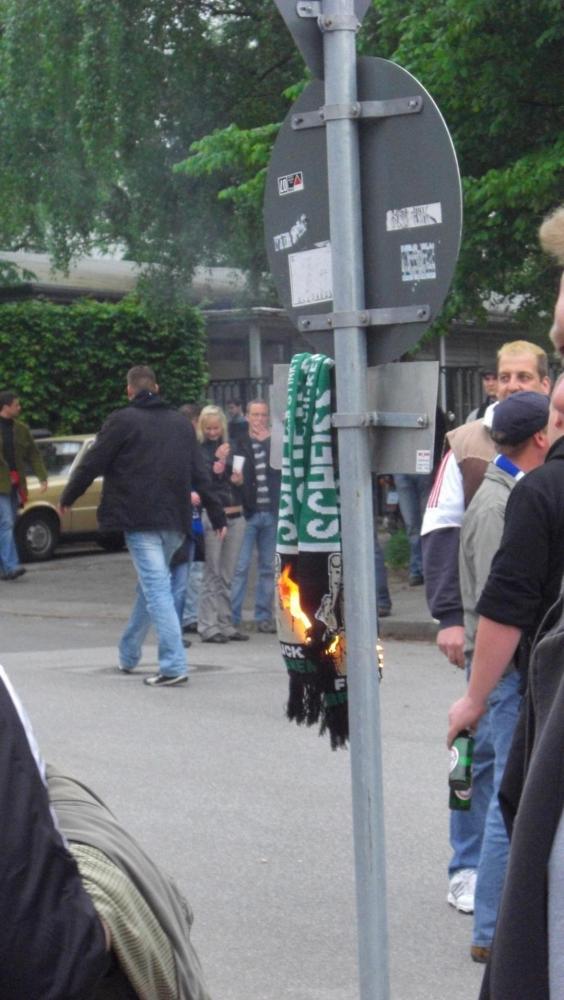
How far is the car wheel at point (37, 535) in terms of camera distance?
1997 cm

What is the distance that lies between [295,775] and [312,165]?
4.22 metres

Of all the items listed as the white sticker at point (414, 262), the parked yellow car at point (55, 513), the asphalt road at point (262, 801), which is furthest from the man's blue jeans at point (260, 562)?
the white sticker at point (414, 262)

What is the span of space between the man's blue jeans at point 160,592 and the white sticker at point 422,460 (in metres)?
6.46

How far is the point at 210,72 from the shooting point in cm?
1995

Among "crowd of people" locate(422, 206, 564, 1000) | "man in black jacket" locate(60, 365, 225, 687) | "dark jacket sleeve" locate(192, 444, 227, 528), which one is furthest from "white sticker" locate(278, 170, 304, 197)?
"dark jacket sleeve" locate(192, 444, 227, 528)

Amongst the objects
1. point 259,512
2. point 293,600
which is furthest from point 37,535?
point 293,600

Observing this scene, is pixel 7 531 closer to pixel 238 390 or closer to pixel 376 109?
pixel 238 390

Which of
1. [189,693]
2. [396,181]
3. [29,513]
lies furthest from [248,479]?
[396,181]

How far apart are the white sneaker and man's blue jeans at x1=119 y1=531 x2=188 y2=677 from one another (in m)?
4.84

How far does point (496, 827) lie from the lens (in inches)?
185

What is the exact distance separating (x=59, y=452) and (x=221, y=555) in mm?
9105

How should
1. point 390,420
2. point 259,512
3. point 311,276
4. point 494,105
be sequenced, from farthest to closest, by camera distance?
1. point 494,105
2. point 259,512
3. point 311,276
4. point 390,420

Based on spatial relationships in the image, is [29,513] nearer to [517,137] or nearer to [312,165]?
[517,137]

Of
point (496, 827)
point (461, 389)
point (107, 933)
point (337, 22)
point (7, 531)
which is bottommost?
point (7, 531)
